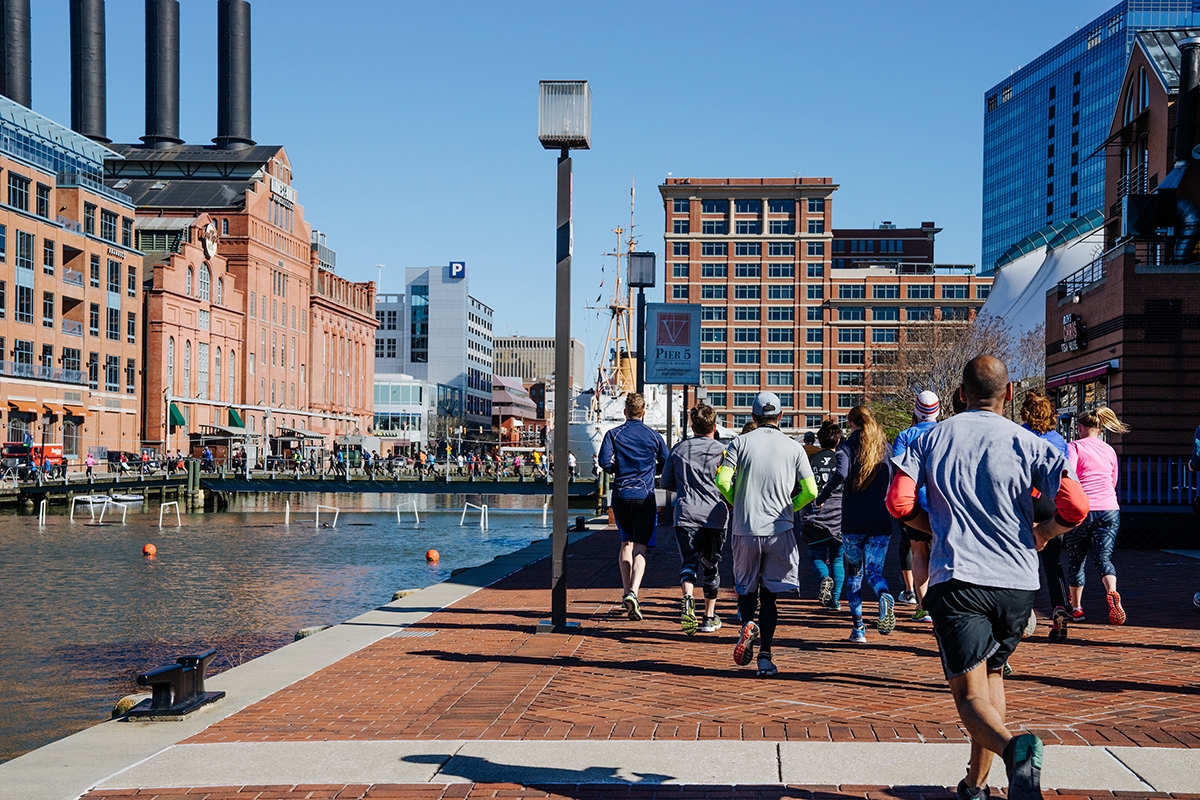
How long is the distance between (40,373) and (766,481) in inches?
2415

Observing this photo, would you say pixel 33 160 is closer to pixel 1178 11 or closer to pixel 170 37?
pixel 170 37

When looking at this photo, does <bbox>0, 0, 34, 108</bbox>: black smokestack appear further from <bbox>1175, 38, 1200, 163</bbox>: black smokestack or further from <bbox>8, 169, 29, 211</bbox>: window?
<bbox>1175, 38, 1200, 163</bbox>: black smokestack

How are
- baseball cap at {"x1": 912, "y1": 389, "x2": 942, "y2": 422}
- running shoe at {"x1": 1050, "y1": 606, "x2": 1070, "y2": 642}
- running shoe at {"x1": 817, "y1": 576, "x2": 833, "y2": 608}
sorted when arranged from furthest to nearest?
running shoe at {"x1": 817, "y1": 576, "x2": 833, "y2": 608} → running shoe at {"x1": 1050, "y1": 606, "x2": 1070, "y2": 642} → baseball cap at {"x1": 912, "y1": 389, "x2": 942, "y2": 422}

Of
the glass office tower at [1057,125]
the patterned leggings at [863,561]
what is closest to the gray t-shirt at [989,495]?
the patterned leggings at [863,561]

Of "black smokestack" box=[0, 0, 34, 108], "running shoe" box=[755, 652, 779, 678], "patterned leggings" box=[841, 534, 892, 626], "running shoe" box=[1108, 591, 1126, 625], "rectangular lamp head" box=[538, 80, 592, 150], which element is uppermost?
"black smokestack" box=[0, 0, 34, 108]

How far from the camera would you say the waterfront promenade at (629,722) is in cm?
536

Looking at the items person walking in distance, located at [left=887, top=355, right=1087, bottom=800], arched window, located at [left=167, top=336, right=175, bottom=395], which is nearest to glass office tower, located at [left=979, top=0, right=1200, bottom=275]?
arched window, located at [left=167, top=336, right=175, bottom=395]

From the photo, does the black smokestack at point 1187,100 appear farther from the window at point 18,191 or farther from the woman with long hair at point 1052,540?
the window at point 18,191

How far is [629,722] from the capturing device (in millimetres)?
6566

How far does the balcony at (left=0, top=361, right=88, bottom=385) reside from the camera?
58.9 meters

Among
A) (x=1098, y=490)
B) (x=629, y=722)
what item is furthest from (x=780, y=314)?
(x=629, y=722)

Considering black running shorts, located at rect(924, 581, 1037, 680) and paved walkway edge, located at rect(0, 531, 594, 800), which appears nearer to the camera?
black running shorts, located at rect(924, 581, 1037, 680)

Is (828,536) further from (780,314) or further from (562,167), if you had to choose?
(780,314)

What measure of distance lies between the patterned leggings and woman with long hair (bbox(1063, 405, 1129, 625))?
156cm
